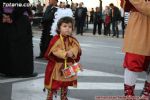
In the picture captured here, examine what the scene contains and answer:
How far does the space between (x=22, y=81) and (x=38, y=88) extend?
785mm

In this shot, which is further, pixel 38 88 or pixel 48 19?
pixel 48 19

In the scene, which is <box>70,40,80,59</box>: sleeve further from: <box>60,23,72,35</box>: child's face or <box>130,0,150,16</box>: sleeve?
<box>130,0,150,16</box>: sleeve

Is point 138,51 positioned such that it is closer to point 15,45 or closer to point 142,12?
point 142,12

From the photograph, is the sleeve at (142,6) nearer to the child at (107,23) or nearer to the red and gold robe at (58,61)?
the red and gold robe at (58,61)

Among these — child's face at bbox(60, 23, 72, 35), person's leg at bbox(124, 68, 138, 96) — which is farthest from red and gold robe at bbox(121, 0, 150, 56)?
child's face at bbox(60, 23, 72, 35)

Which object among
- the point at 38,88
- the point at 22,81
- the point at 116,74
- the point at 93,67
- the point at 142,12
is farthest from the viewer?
the point at 93,67

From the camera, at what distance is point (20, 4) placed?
9438mm

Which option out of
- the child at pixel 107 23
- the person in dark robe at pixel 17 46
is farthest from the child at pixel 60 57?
the child at pixel 107 23

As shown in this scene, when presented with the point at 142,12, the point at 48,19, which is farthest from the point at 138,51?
the point at 48,19

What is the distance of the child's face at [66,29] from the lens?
22.0ft

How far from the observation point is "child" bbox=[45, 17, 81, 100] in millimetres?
6652

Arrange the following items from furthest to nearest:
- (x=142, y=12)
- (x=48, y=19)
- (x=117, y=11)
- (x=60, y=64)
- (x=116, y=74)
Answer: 1. (x=117, y=11)
2. (x=48, y=19)
3. (x=116, y=74)
4. (x=60, y=64)
5. (x=142, y=12)

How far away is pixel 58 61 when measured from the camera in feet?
22.0

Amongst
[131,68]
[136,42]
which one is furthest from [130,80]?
[136,42]
